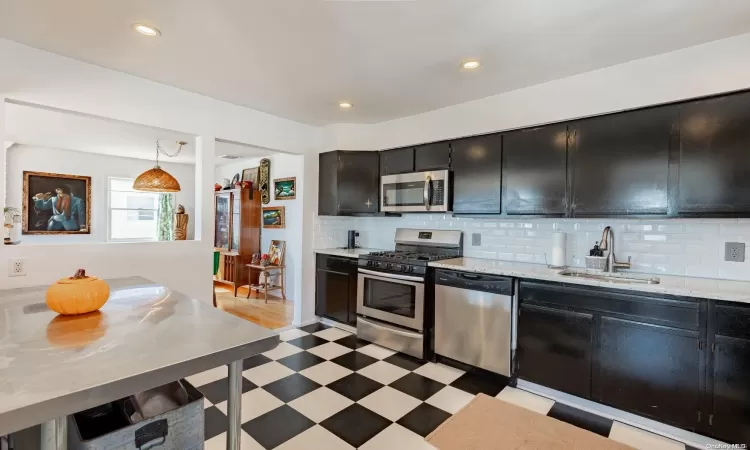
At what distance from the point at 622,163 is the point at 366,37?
6.36 ft

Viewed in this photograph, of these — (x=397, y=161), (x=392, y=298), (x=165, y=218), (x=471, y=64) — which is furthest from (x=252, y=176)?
(x=471, y=64)

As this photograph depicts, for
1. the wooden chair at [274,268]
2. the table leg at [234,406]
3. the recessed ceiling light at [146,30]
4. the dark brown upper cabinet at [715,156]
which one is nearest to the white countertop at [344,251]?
the wooden chair at [274,268]

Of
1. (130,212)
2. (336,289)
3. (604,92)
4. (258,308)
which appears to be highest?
(604,92)

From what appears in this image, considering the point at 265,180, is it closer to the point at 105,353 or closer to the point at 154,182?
the point at 154,182

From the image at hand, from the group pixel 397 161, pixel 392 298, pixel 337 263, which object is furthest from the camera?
pixel 337 263

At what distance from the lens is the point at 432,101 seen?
3.29 m

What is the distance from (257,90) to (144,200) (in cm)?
504

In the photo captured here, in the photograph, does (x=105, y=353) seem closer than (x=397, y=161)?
Yes

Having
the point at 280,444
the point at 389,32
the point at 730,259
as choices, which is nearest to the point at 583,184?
the point at 730,259

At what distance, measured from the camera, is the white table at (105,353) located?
2.55 feet

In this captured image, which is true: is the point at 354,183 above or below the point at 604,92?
below

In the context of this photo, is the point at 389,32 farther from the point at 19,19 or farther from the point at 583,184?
the point at 19,19

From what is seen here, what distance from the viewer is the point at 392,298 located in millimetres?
3336

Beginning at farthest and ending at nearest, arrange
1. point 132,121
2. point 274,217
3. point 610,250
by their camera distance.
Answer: point 274,217 → point 132,121 → point 610,250
